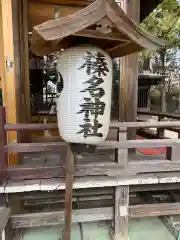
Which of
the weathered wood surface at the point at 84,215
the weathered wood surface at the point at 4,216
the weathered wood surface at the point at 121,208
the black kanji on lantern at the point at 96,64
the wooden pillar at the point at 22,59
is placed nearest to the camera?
the black kanji on lantern at the point at 96,64

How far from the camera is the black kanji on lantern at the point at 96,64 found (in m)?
1.93

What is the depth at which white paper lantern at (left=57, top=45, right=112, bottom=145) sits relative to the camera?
6.36 feet

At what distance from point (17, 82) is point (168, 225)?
3.18 meters

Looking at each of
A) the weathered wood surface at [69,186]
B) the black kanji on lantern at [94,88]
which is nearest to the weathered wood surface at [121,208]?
the weathered wood surface at [69,186]

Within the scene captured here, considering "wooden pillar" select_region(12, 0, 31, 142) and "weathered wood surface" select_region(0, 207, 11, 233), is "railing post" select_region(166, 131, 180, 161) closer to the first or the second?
"weathered wood surface" select_region(0, 207, 11, 233)

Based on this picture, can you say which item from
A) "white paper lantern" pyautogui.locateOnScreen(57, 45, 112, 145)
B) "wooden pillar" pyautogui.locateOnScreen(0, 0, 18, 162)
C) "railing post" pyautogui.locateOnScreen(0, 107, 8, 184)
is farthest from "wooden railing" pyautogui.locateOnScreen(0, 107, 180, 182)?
"wooden pillar" pyautogui.locateOnScreen(0, 0, 18, 162)

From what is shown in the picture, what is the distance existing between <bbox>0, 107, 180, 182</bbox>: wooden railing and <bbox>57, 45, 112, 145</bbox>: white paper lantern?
591mm

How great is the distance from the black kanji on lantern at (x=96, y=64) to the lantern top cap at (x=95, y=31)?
15cm

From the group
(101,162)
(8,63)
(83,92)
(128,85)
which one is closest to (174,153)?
(101,162)

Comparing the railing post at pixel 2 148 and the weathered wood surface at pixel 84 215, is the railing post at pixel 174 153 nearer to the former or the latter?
the weathered wood surface at pixel 84 215

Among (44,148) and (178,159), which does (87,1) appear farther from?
(178,159)

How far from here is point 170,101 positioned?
53.3 feet

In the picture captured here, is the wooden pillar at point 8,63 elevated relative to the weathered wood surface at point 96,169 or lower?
elevated

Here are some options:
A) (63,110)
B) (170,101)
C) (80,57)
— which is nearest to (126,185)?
(63,110)
